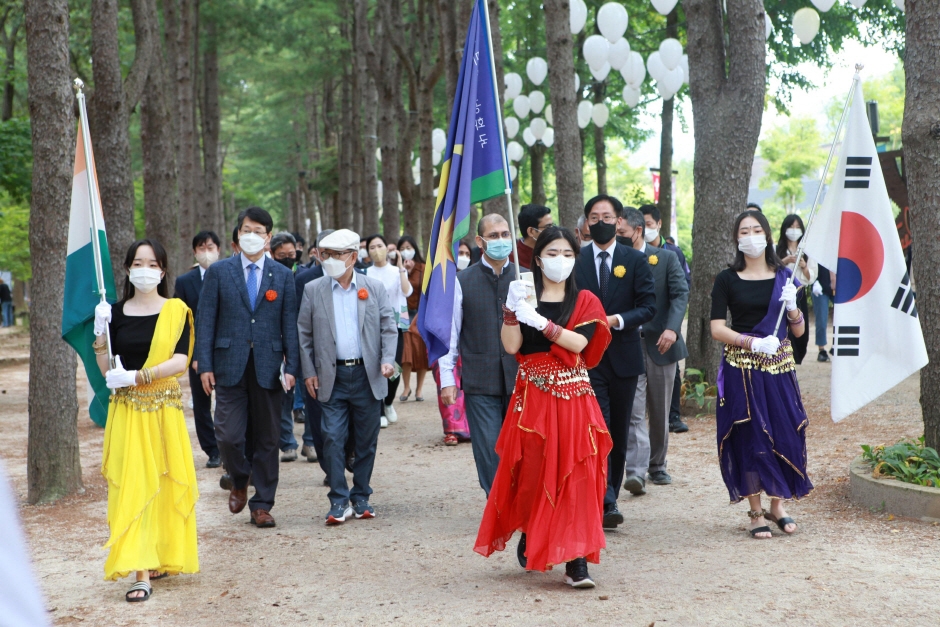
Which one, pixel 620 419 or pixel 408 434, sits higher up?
pixel 620 419

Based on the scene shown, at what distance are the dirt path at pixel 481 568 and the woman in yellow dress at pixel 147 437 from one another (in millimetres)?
265

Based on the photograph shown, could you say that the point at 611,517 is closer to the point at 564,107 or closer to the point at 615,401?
the point at 615,401

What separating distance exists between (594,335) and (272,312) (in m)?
2.79

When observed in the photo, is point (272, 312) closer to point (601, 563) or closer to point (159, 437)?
point (159, 437)

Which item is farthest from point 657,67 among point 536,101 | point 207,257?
point 207,257

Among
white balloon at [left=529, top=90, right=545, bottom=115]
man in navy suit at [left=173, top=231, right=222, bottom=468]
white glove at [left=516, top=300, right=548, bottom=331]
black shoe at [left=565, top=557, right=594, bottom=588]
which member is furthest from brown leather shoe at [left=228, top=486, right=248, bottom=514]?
white balloon at [left=529, top=90, right=545, bottom=115]

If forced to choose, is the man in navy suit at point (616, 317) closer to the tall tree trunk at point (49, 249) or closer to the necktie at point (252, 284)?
the necktie at point (252, 284)

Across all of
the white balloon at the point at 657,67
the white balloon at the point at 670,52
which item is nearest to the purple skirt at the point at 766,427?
the white balloon at the point at 670,52

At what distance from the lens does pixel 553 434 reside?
5.60 meters

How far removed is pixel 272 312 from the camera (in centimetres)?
760

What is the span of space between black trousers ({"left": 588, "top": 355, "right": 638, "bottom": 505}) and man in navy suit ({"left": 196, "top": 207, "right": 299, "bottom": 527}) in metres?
2.21

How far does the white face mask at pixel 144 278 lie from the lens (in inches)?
241

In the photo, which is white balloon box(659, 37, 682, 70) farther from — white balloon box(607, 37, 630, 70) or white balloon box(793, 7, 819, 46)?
white balloon box(793, 7, 819, 46)

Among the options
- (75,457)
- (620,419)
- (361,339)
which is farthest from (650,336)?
(75,457)
